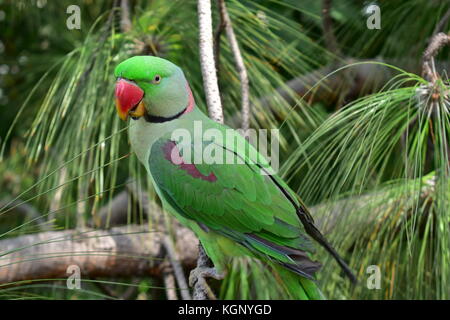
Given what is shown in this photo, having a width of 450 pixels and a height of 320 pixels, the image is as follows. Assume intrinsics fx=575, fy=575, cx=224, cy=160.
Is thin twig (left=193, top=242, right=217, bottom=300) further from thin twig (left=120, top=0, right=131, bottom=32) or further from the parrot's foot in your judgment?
thin twig (left=120, top=0, right=131, bottom=32)

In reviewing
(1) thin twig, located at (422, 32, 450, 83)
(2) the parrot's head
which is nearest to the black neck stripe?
(2) the parrot's head

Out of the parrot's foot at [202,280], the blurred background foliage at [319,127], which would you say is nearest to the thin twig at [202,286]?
the parrot's foot at [202,280]

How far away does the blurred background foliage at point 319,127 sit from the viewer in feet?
2.53

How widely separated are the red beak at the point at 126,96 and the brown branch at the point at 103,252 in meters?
0.60

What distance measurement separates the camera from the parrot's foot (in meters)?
0.71

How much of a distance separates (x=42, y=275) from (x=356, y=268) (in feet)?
2.16

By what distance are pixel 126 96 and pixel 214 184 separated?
0.16 meters

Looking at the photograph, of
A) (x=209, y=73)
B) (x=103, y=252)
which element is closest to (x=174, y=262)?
(x=103, y=252)

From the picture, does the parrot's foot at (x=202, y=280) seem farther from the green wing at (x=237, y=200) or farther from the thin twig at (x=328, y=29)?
the thin twig at (x=328, y=29)

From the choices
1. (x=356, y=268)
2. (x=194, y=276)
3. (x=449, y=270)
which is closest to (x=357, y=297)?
(x=356, y=268)

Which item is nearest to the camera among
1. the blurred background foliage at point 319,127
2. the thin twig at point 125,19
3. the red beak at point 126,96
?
the red beak at point 126,96

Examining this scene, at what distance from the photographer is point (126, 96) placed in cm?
64

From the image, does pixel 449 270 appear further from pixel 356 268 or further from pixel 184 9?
pixel 184 9
